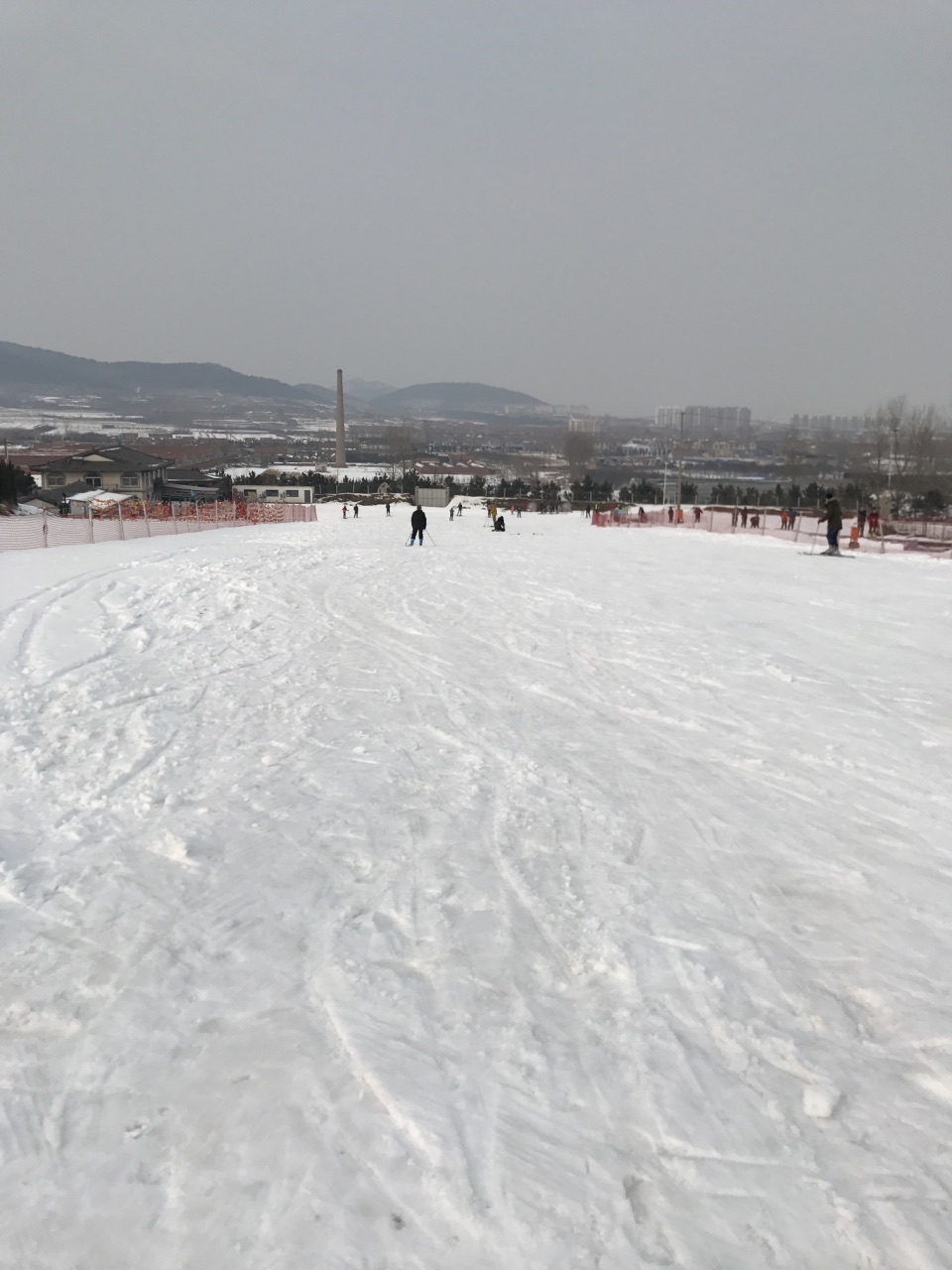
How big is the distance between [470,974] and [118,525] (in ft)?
90.0

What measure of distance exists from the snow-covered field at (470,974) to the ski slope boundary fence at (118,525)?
1836cm

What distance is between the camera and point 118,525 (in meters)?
28.0

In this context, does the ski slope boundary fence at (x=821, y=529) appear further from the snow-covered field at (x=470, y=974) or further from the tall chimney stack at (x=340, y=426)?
the tall chimney stack at (x=340, y=426)

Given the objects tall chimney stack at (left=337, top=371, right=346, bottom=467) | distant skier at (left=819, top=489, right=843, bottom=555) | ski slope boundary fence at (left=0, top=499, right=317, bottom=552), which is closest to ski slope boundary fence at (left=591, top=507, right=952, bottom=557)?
distant skier at (left=819, top=489, right=843, bottom=555)

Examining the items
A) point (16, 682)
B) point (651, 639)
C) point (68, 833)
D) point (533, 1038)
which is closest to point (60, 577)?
point (16, 682)

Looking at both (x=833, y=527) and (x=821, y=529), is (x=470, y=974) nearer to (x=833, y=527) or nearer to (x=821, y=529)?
(x=833, y=527)

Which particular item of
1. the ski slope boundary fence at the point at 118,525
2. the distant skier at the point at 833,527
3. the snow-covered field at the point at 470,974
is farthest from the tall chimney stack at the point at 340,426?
the snow-covered field at the point at 470,974

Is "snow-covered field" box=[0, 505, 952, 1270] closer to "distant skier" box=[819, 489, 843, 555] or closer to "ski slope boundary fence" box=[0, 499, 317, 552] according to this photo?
"distant skier" box=[819, 489, 843, 555]

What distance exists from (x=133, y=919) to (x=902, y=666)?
840 centimetres

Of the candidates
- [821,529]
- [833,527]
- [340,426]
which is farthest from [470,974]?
[340,426]

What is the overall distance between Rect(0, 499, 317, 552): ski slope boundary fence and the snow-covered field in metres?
18.4

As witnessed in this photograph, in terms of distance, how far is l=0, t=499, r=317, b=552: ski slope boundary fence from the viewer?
2455cm

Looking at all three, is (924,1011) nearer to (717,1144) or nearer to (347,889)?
(717,1144)

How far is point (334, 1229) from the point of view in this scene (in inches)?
95.7
